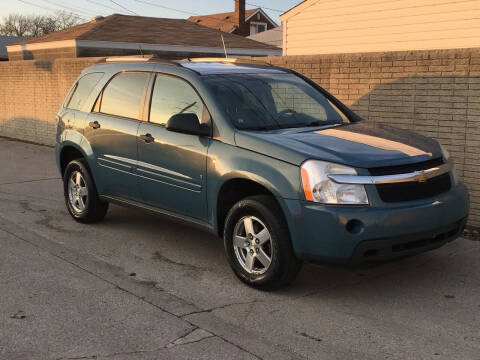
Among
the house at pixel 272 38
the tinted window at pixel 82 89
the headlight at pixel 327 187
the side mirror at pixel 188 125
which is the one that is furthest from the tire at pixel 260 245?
the house at pixel 272 38

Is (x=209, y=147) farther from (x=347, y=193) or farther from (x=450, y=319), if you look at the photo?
(x=450, y=319)

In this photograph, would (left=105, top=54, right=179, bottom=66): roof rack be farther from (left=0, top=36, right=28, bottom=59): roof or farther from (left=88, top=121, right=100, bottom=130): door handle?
(left=0, top=36, right=28, bottom=59): roof

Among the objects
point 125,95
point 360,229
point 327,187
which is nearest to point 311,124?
point 327,187

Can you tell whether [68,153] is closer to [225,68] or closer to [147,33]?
[225,68]

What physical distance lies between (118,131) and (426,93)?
3.69 metres

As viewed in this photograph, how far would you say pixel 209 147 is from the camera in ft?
17.9

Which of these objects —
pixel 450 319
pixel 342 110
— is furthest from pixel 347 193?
pixel 342 110

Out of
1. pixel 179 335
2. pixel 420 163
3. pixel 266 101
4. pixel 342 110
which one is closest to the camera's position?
pixel 179 335

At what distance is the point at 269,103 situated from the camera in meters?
5.89

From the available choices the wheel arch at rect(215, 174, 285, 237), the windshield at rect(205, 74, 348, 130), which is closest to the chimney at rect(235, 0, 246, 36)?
the windshield at rect(205, 74, 348, 130)

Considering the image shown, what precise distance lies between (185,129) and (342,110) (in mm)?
1775

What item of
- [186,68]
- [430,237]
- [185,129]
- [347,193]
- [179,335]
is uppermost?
[186,68]

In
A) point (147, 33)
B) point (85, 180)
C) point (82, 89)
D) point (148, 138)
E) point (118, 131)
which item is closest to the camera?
point (148, 138)

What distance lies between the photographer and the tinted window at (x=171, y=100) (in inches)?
228
